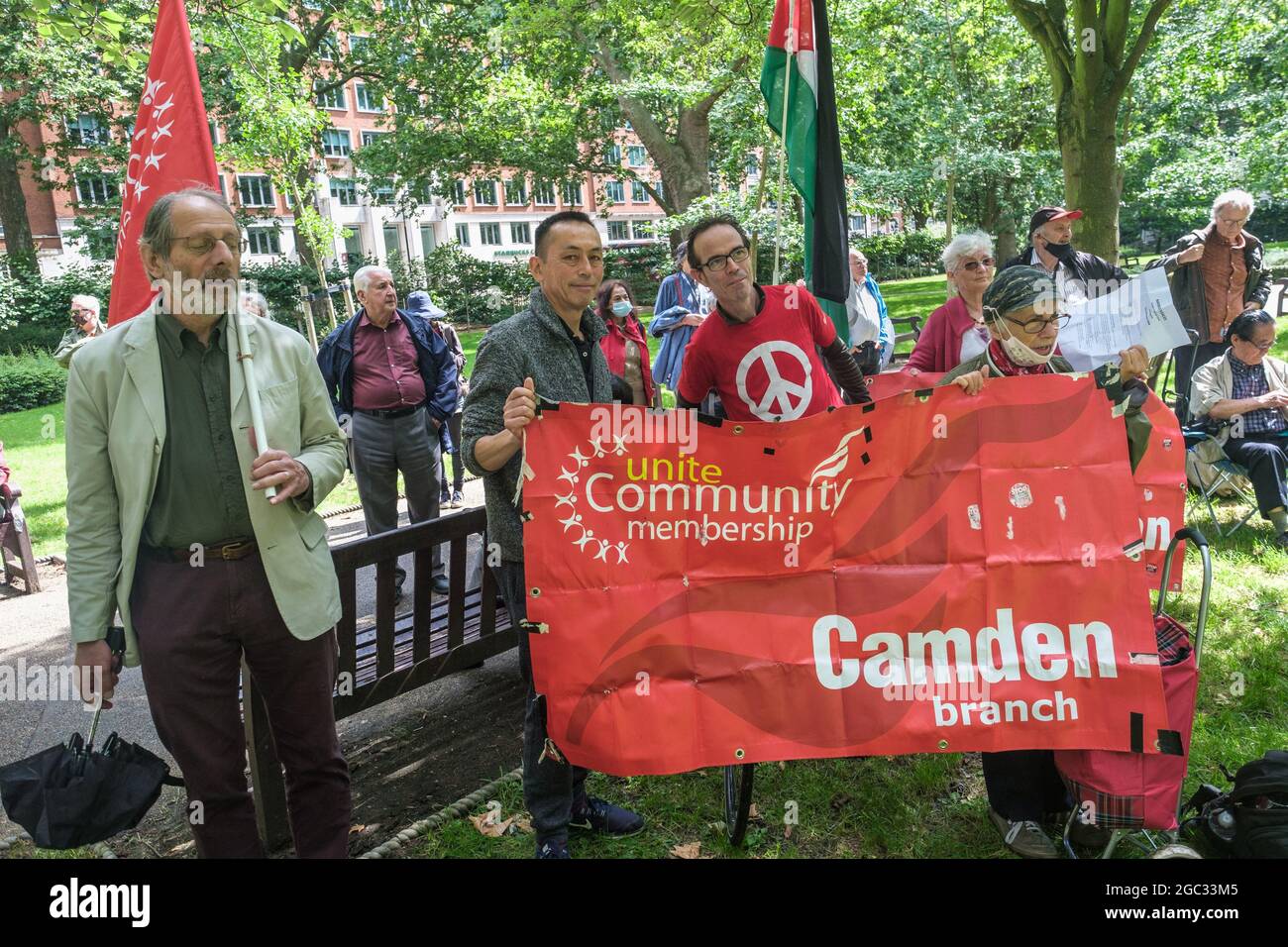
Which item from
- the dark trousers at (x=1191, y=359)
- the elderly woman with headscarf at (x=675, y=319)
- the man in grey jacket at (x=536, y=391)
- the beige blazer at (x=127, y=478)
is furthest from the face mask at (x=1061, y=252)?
the beige blazer at (x=127, y=478)

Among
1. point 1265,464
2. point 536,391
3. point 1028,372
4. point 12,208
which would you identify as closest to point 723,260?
point 536,391

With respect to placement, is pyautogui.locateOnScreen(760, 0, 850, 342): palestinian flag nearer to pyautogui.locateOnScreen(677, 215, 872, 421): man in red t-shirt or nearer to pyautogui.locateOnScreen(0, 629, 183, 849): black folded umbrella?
pyautogui.locateOnScreen(677, 215, 872, 421): man in red t-shirt

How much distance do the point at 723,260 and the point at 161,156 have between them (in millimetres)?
2142

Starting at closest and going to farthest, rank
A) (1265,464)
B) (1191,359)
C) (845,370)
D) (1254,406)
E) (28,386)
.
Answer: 1. (845,370)
2. (1265,464)
3. (1254,406)
4. (1191,359)
5. (28,386)

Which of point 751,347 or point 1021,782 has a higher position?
point 751,347

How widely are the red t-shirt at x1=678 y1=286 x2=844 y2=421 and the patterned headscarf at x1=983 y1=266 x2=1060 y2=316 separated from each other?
699 millimetres

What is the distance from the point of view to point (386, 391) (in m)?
6.75

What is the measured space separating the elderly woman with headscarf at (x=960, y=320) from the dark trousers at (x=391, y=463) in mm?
3496

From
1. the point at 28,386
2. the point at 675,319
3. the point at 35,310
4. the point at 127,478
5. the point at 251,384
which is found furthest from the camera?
the point at 35,310

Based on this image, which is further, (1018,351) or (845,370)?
(845,370)

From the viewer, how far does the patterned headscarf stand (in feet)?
11.7

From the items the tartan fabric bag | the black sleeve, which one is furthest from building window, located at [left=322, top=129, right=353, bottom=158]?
the tartan fabric bag

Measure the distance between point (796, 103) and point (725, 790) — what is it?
3177mm

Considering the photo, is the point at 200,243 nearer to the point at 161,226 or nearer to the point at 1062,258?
the point at 161,226
